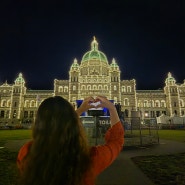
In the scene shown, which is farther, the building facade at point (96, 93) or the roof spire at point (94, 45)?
the roof spire at point (94, 45)

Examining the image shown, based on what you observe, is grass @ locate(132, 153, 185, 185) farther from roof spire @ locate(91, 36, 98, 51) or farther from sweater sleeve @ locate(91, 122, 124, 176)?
roof spire @ locate(91, 36, 98, 51)

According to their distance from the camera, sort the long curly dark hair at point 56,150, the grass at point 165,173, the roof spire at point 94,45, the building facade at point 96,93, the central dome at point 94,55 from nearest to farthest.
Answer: the long curly dark hair at point 56,150, the grass at point 165,173, the building facade at point 96,93, the central dome at point 94,55, the roof spire at point 94,45

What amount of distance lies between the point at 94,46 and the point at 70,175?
3997 inches

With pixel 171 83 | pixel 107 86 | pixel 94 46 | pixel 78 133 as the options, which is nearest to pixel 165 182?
pixel 78 133

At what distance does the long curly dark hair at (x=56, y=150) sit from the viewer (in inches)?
63.9

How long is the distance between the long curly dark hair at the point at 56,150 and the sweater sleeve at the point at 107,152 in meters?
0.07

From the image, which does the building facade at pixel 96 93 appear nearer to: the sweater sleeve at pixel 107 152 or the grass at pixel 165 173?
the grass at pixel 165 173

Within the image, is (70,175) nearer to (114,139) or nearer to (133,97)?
(114,139)

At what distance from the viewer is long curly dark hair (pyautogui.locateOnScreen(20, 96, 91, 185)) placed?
162cm

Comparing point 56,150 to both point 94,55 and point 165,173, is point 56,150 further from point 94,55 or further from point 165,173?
point 94,55

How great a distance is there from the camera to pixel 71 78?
80.8 metres

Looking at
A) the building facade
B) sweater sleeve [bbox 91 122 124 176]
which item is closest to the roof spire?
the building facade

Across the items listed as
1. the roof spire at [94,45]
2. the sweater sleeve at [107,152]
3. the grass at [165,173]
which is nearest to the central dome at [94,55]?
the roof spire at [94,45]

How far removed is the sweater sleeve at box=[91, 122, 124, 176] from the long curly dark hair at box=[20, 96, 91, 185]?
72 mm
